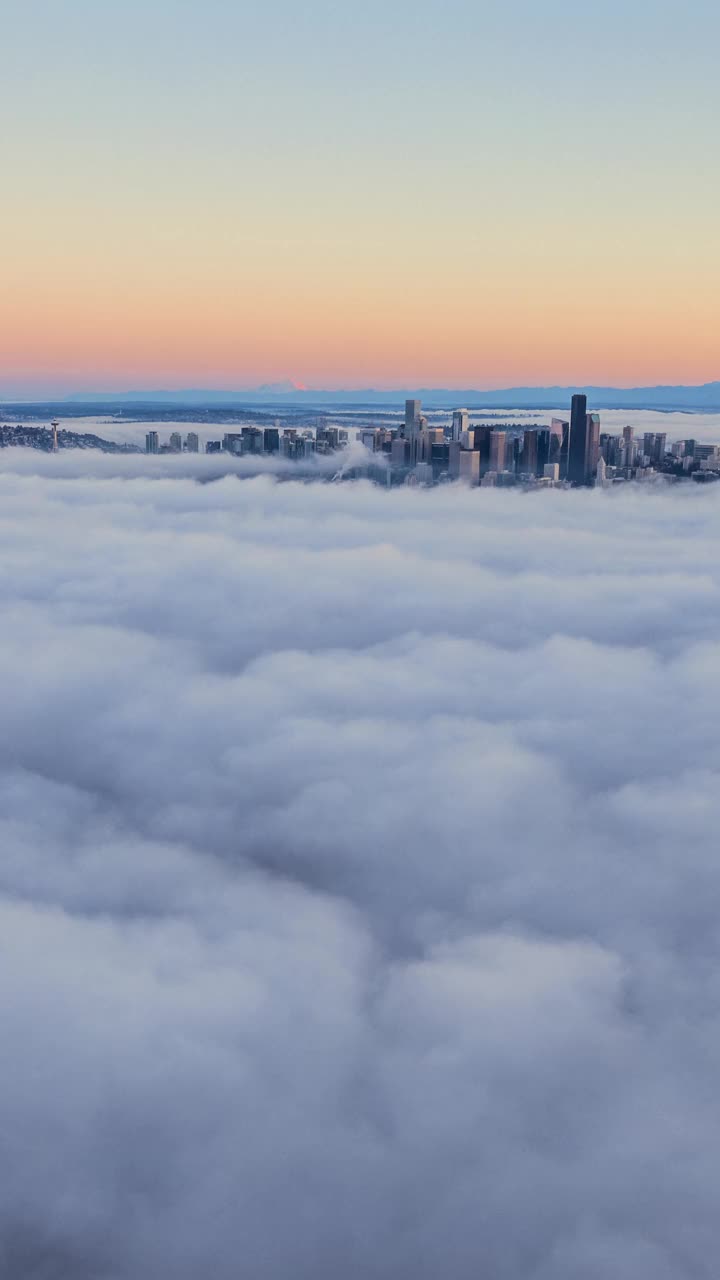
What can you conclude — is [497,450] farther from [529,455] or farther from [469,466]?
[469,466]

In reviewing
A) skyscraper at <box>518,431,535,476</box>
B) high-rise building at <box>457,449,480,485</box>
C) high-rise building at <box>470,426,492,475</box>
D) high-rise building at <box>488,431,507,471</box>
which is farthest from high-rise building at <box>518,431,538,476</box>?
high-rise building at <box>457,449,480,485</box>

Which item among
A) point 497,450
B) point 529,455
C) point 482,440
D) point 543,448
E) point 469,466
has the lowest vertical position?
point 469,466

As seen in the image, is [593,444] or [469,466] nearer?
[593,444]

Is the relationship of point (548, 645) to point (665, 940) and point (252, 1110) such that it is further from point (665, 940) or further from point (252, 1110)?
point (252, 1110)

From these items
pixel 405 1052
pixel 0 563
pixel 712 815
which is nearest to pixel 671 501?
pixel 0 563

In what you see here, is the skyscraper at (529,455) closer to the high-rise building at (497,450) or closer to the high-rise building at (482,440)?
the high-rise building at (497,450)

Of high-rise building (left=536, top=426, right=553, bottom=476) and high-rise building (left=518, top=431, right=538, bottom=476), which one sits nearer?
high-rise building (left=518, top=431, right=538, bottom=476)

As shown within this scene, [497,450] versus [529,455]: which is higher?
[497,450]

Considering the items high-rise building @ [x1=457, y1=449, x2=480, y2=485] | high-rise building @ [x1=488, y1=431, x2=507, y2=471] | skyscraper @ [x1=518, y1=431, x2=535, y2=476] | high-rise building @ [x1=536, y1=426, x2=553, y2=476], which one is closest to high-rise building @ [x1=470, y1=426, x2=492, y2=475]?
high-rise building @ [x1=488, y1=431, x2=507, y2=471]

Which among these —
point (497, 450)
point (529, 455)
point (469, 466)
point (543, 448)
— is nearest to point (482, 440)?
point (497, 450)

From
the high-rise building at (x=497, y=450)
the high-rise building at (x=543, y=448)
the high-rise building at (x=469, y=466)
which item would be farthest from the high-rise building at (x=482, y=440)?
the high-rise building at (x=543, y=448)

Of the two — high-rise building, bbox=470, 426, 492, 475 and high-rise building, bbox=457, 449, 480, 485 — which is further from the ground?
high-rise building, bbox=470, 426, 492, 475

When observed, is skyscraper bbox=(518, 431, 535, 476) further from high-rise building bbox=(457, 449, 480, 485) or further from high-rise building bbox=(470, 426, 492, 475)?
high-rise building bbox=(457, 449, 480, 485)
